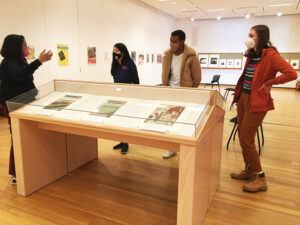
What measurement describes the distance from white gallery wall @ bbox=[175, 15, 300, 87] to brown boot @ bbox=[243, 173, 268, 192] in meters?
10.8

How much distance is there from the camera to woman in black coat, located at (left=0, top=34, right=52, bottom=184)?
7.50 feet

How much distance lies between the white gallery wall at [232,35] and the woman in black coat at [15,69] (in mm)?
11475

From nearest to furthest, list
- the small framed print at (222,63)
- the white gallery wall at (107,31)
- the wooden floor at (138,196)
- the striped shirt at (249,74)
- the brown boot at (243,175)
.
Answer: the wooden floor at (138,196) < the striped shirt at (249,74) < the brown boot at (243,175) < the white gallery wall at (107,31) < the small framed print at (222,63)

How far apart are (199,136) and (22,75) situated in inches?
64.1

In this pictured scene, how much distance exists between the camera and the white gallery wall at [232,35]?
1160 cm

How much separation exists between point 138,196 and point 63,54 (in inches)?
188

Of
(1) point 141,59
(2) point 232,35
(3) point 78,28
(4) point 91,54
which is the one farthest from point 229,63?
(3) point 78,28

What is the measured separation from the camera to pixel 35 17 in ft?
17.9

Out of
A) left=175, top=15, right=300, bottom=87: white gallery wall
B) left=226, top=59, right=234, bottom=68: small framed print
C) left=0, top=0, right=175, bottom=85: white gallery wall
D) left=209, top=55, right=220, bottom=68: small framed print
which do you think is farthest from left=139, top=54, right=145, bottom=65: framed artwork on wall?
left=226, top=59, right=234, bottom=68: small framed print

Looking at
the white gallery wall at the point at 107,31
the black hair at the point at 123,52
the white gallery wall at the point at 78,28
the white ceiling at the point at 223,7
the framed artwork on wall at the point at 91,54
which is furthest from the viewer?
the white ceiling at the point at 223,7

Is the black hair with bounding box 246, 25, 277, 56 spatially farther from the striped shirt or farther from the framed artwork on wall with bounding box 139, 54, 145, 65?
the framed artwork on wall with bounding box 139, 54, 145, 65

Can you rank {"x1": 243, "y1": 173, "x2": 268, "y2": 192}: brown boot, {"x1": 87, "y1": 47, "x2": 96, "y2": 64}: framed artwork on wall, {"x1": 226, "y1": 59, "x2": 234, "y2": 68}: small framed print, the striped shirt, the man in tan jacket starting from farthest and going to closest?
1. {"x1": 226, "y1": 59, "x2": 234, "y2": 68}: small framed print
2. {"x1": 87, "y1": 47, "x2": 96, "y2": 64}: framed artwork on wall
3. the man in tan jacket
4. {"x1": 243, "y1": 173, "x2": 268, "y2": 192}: brown boot
5. the striped shirt

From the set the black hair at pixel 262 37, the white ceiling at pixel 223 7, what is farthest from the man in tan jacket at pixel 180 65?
the white ceiling at pixel 223 7

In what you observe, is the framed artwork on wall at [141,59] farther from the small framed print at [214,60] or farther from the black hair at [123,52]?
the black hair at [123,52]
